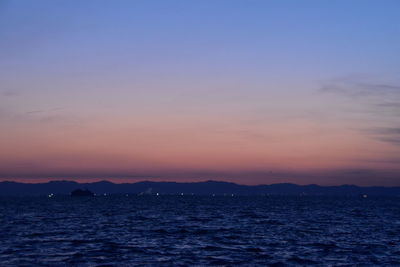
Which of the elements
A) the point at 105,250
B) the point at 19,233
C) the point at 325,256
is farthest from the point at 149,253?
the point at 19,233

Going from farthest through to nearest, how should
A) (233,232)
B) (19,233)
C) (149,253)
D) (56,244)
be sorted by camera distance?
(233,232)
(19,233)
(56,244)
(149,253)

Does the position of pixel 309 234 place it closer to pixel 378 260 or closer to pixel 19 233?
pixel 378 260

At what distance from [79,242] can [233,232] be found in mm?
23210

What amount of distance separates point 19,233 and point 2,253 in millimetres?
19405

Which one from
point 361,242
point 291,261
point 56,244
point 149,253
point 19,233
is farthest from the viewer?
point 19,233

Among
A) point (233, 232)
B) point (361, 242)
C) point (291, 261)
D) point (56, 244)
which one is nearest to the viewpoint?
point (291, 261)

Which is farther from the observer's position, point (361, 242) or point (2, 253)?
point (361, 242)

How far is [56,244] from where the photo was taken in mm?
52125

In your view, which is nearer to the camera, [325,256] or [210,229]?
[325,256]

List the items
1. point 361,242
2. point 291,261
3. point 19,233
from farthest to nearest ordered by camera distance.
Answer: point 19,233 → point 361,242 → point 291,261

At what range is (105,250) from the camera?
47.9 meters

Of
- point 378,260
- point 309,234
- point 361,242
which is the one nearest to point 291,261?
point 378,260

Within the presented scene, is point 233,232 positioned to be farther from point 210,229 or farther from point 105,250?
point 105,250

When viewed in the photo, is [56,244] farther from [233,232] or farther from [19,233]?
[233,232]
